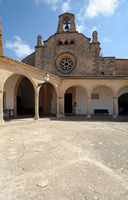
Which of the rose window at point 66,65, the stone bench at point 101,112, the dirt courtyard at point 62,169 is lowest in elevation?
the dirt courtyard at point 62,169

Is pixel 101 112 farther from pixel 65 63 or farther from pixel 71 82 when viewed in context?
pixel 65 63

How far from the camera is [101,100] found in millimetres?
19406

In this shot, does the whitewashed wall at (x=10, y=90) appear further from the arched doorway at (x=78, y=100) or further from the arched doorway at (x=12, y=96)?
the arched doorway at (x=78, y=100)

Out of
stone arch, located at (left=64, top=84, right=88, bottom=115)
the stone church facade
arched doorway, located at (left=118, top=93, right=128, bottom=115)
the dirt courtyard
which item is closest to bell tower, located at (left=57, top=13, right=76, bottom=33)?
the stone church facade

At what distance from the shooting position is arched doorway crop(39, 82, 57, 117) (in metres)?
19.4

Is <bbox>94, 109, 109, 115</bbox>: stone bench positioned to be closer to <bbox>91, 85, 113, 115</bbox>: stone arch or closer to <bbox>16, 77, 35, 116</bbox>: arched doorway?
<bbox>91, 85, 113, 115</bbox>: stone arch

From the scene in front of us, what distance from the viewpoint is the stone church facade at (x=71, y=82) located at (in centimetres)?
1689

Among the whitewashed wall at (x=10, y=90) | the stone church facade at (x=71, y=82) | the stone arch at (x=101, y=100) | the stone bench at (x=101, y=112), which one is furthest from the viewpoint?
the stone arch at (x=101, y=100)

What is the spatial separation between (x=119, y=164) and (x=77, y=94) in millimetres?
14709

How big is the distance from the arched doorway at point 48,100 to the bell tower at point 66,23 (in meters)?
8.27

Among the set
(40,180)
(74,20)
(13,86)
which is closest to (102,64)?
(74,20)

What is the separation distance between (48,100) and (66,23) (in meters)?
10.8

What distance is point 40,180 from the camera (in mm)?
4102

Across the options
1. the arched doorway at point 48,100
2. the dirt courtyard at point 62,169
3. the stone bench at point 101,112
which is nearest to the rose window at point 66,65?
the arched doorway at point 48,100
